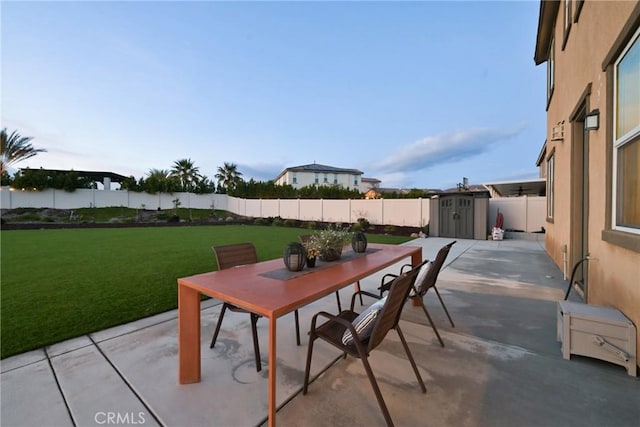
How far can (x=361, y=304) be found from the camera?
12.1ft

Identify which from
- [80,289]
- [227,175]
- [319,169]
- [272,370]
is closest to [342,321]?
[272,370]

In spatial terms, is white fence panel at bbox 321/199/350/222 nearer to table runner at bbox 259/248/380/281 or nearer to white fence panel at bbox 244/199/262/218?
white fence panel at bbox 244/199/262/218

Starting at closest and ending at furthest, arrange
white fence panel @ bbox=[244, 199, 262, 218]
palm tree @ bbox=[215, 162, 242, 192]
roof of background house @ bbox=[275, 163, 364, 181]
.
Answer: white fence panel @ bbox=[244, 199, 262, 218]
palm tree @ bbox=[215, 162, 242, 192]
roof of background house @ bbox=[275, 163, 364, 181]

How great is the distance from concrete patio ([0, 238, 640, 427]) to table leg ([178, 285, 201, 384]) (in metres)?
0.08

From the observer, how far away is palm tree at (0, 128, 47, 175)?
2012 centimetres

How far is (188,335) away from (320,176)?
34516 millimetres

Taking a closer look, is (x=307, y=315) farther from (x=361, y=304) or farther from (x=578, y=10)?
(x=578, y=10)

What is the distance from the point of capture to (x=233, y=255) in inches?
109

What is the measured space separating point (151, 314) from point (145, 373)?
1270 millimetres

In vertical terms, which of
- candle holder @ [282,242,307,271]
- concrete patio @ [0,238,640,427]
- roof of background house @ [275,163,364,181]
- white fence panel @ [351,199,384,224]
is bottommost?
concrete patio @ [0,238,640,427]

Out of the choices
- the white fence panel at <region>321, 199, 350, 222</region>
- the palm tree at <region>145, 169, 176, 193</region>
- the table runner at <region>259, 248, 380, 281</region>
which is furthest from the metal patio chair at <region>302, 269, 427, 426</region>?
the palm tree at <region>145, 169, 176, 193</region>

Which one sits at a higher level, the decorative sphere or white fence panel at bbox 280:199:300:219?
white fence panel at bbox 280:199:300:219

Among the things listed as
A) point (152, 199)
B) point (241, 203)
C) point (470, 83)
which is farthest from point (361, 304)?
point (152, 199)

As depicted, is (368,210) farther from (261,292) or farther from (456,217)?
(261,292)
